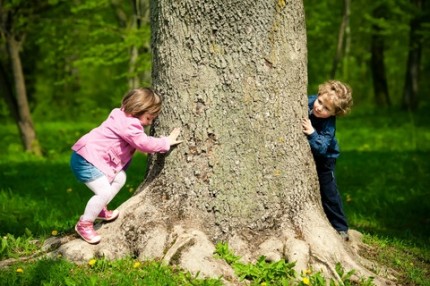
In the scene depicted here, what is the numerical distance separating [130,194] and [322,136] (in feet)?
11.6

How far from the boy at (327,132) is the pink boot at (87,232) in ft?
5.87

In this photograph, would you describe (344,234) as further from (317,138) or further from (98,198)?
(98,198)

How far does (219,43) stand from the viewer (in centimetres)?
381

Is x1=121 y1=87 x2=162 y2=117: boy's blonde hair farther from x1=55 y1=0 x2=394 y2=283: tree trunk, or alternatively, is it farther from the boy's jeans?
the boy's jeans

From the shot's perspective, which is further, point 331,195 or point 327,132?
point 331,195

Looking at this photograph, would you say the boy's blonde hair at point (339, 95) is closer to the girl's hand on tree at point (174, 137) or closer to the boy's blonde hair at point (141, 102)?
the girl's hand on tree at point (174, 137)

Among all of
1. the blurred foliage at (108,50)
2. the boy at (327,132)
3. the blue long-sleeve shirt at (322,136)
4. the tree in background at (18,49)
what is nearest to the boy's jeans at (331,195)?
the boy at (327,132)

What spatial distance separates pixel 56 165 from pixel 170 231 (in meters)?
7.10

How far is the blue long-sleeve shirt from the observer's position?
165 inches

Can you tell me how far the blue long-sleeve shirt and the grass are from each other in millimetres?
939

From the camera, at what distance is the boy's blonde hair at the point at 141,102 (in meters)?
3.88

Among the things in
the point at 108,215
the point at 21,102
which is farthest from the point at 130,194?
the point at 21,102

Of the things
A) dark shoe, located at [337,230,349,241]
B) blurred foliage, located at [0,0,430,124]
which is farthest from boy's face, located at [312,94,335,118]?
blurred foliage, located at [0,0,430,124]

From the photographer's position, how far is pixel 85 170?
13.0 feet
